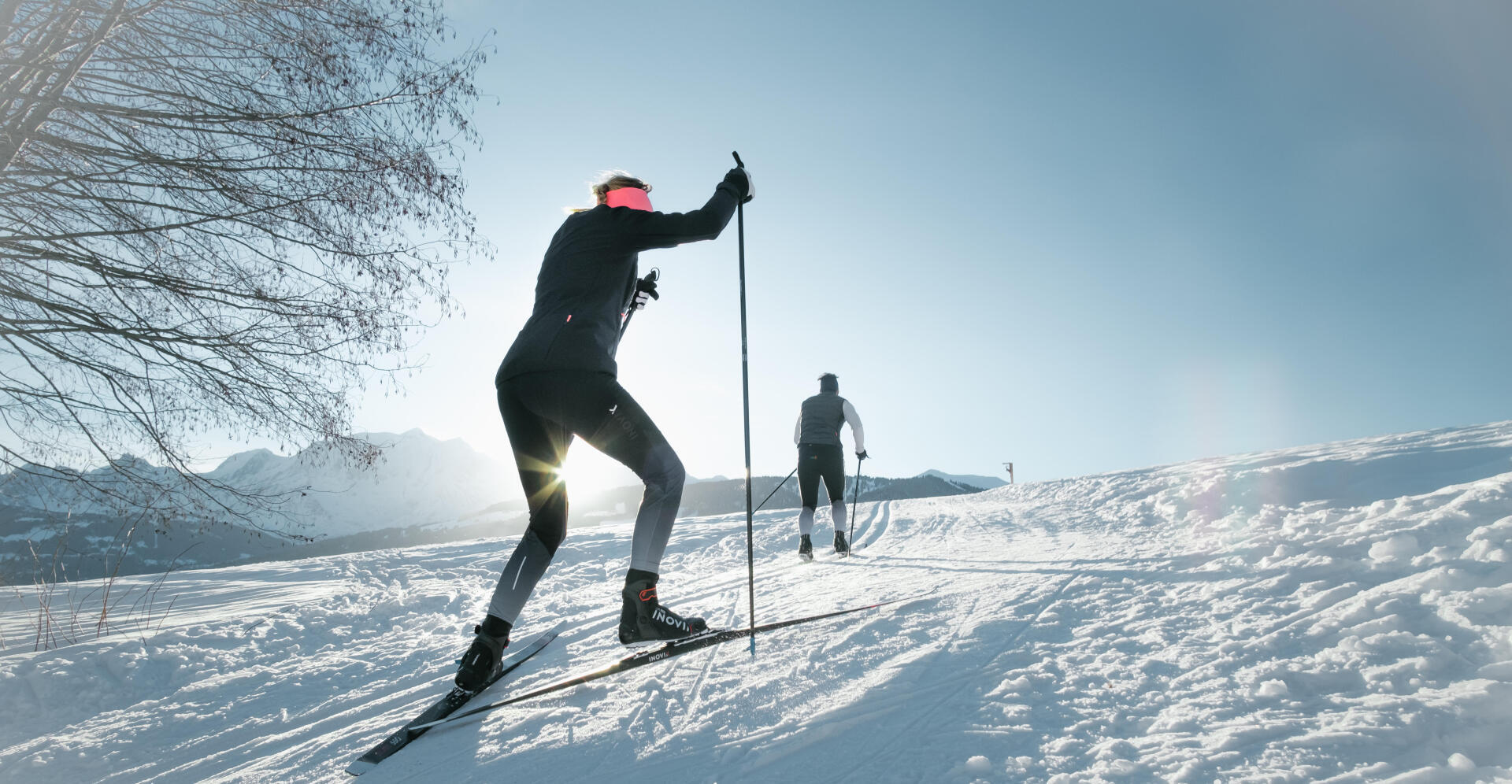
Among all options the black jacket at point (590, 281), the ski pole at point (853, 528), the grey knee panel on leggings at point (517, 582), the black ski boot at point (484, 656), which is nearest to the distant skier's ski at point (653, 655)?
the black ski boot at point (484, 656)

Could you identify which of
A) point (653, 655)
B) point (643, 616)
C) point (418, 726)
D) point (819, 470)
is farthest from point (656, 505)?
point (819, 470)

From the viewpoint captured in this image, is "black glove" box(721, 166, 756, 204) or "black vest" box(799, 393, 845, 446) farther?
"black vest" box(799, 393, 845, 446)

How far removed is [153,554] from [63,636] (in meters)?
258

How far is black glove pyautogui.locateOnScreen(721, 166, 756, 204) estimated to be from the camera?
280 cm

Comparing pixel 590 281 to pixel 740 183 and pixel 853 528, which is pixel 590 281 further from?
pixel 853 528

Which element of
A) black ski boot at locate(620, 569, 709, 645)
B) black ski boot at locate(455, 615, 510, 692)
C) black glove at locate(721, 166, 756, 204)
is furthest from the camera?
black glove at locate(721, 166, 756, 204)

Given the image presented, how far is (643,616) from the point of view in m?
2.38

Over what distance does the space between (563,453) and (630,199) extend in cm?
111

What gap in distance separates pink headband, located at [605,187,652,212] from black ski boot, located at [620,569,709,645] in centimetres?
152

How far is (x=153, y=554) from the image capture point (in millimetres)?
182000

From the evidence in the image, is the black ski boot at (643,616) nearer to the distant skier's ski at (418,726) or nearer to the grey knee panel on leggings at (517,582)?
the grey knee panel on leggings at (517,582)

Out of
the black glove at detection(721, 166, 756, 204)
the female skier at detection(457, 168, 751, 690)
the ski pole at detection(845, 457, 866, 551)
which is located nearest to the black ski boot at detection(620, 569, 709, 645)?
the female skier at detection(457, 168, 751, 690)

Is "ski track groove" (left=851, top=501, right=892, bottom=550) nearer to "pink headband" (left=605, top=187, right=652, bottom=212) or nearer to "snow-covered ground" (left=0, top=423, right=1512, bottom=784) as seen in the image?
"snow-covered ground" (left=0, top=423, right=1512, bottom=784)

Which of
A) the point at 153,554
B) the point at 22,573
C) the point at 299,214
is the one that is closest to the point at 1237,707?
the point at 299,214
